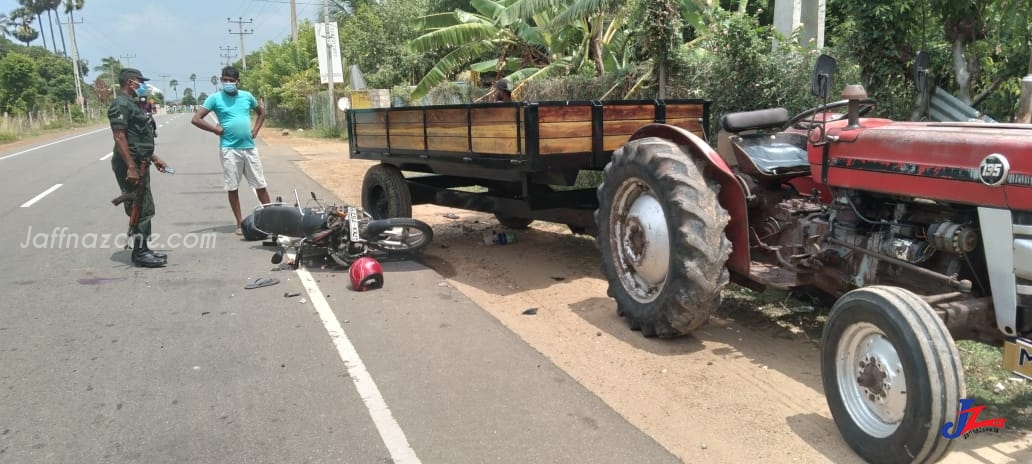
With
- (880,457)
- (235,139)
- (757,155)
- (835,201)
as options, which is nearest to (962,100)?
(757,155)

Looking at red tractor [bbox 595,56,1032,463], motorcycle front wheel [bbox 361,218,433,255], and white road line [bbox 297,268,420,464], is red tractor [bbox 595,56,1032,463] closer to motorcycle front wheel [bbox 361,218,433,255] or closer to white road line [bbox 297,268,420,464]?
white road line [bbox 297,268,420,464]

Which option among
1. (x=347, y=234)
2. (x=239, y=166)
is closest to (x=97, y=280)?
(x=347, y=234)

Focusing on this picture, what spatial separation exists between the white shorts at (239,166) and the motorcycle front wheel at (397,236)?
2.59 m

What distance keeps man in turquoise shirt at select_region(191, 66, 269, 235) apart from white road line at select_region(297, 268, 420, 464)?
11.4 ft

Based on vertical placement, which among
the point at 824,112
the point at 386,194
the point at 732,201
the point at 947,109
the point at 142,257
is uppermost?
the point at 824,112

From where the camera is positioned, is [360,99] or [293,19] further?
[293,19]

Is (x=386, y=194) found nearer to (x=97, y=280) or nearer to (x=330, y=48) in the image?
(x=97, y=280)

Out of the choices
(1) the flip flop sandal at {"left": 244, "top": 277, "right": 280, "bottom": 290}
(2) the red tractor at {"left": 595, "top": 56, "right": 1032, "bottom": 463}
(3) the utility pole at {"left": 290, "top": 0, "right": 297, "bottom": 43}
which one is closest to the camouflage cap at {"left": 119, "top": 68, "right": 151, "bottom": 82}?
(1) the flip flop sandal at {"left": 244, "top": 277, "right": 280, "bottom": 290}

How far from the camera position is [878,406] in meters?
3.36

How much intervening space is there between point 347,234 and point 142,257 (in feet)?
6.97

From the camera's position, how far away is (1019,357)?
3080 mm

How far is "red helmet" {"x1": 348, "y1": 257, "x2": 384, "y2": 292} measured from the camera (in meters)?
6.41

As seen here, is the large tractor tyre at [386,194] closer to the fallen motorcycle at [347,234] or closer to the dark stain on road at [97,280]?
the fallen motorcycle at [347,234]

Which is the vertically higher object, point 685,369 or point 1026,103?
point 1026,103
